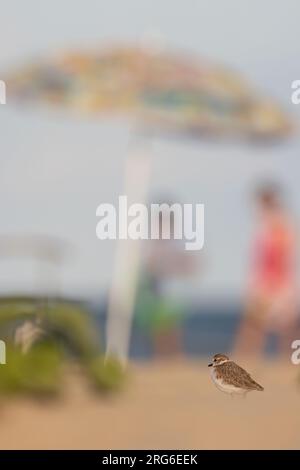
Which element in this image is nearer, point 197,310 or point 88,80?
point 88,80

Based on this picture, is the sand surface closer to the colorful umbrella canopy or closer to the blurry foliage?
the blurry foliage

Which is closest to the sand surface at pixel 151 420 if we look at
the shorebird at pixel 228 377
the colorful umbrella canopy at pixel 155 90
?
the shorebird at pixel 228 377

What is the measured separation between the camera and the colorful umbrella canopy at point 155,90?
9008 millimetres

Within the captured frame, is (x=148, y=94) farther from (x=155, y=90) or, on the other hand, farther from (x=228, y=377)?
(x=228, y=377)

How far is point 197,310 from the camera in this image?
37.6 ft

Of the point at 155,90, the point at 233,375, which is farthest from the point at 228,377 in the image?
the point at 155,90

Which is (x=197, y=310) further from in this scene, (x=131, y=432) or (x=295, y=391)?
(x=131, y=432)

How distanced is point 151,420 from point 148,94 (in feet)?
8.55

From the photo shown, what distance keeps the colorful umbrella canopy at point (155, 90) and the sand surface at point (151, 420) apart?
2.11m

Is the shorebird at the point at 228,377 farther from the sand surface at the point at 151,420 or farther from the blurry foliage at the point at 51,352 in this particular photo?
the blurry foliage at the point at 51,352

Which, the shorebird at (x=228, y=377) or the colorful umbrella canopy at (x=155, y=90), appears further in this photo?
the colorful umbrella canopy at (x=155, y=90)

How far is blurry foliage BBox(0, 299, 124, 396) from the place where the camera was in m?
8.43

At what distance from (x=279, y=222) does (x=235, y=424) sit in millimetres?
1647

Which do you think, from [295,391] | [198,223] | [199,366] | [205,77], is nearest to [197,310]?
[199,366]
